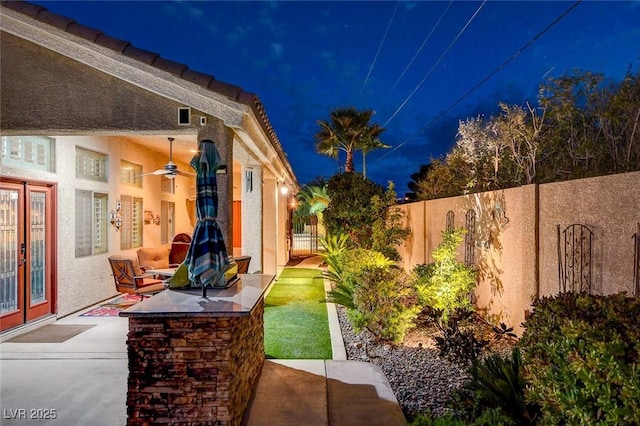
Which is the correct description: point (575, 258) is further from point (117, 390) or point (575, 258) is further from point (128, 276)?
point (128, 276)

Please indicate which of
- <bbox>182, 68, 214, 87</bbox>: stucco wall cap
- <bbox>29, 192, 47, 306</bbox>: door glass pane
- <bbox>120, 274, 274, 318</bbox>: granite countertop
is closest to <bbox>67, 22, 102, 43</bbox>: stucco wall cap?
<bbox>182, 68, 214, 87</bbox>: stucco wall cap

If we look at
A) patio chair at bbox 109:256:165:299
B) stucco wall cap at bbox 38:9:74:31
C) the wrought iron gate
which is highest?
stucco wall cap at bbox 38:9:74:31

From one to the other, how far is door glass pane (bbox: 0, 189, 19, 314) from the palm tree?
50.6ft

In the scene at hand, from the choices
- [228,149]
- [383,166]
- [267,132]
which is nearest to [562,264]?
[228,149]

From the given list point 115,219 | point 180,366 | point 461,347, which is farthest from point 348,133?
point 180,366

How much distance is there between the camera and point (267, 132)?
8.18m

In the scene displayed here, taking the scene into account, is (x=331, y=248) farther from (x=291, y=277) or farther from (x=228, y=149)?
(x=228, y=149)

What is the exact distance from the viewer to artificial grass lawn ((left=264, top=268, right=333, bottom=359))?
6.15 meters

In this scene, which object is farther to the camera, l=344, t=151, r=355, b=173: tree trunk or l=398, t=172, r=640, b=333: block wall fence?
l=344, t=151, r=355, b=173: tree trunk

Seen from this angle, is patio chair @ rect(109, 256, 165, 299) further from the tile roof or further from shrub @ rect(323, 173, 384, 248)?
shrub @ rect(323, 173, 384, 248)

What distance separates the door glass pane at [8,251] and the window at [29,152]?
52cm

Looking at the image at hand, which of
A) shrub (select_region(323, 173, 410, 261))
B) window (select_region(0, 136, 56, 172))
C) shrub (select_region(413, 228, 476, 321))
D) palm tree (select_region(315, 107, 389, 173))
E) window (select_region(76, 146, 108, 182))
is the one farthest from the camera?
palm tree (select_region(315, 107, 389, 173))

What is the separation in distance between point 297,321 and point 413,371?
308cm

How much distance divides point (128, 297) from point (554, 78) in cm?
1149
